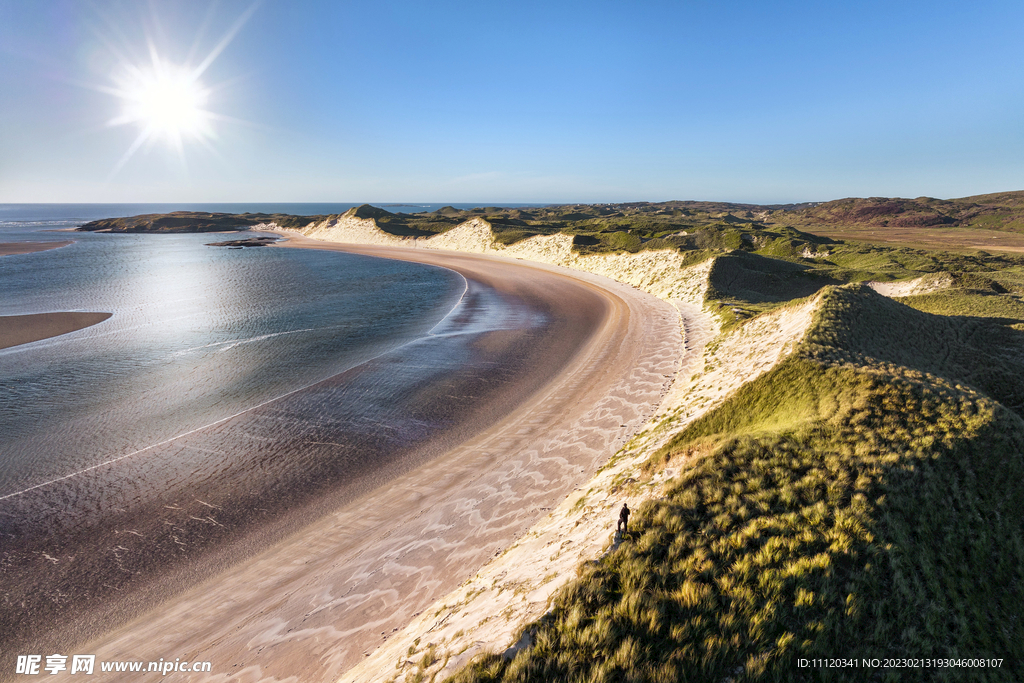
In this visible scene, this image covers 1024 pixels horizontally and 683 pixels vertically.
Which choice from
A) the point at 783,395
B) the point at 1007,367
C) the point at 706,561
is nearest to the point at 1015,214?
the point at 1007,367

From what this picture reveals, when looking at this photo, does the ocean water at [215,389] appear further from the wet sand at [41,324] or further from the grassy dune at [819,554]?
the grassy dune at [819,554]

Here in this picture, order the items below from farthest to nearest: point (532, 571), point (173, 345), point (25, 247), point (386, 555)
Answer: point (25, 247) < point (173, 345) < point (386, 555) < point (532, 571)

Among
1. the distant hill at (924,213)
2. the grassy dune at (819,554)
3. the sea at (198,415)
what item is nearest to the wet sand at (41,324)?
the sea at (198,415)

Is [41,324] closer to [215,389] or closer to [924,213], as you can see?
[215,389]

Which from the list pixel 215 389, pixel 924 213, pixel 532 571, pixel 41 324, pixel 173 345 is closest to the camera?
pixel 532 571

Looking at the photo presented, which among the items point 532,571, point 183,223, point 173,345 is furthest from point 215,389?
point 183,223

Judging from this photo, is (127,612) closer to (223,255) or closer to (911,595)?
(911,595)

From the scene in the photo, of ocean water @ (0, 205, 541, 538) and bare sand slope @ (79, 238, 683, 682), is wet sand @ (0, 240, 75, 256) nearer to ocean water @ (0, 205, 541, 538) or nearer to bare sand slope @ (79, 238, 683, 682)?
ocean water @ (0, 205, 541, 538)

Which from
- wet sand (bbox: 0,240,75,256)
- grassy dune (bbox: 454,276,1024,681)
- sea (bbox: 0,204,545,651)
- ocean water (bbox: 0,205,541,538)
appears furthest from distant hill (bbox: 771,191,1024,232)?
wet sand (bbox: 0,240,75,256)
